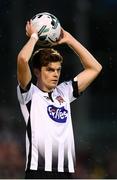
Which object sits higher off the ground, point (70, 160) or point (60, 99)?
point (60, 99)

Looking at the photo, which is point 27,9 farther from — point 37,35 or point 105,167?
point 37,35

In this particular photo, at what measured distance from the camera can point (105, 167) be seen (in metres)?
9.68

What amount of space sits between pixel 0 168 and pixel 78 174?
0.94 metres

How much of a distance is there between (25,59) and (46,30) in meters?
0.40

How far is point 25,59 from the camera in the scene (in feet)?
16.6

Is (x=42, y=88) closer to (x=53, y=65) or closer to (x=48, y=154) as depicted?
(x=53, y=65)

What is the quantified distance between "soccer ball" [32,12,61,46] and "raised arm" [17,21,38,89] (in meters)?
0.10

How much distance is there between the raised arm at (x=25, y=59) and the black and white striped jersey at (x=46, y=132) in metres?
0.09

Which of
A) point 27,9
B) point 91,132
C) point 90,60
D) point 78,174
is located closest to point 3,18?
point 27,9

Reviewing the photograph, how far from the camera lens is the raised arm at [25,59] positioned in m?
5.09

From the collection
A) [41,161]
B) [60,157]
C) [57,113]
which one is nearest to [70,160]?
[60,157]

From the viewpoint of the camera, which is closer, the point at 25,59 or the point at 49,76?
the point at 25,59

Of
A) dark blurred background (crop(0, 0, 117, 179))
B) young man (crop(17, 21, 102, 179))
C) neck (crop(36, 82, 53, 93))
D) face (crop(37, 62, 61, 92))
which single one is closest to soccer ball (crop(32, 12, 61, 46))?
young man (crop(17, 21, 102, 179))

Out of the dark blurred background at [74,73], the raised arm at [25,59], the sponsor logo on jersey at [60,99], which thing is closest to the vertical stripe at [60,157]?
the sponsor logo on jersey at [60,99]
